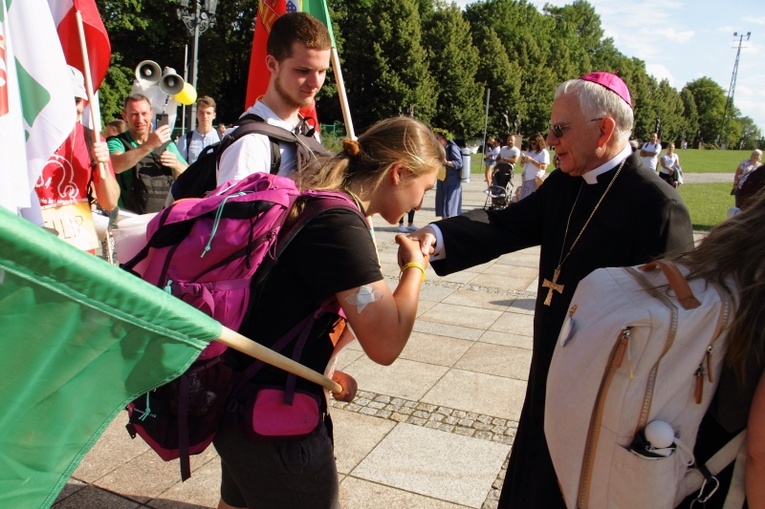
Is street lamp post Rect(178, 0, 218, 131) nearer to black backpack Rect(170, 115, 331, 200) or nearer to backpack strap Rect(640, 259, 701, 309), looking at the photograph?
black backpack Rect(170, 115, 331, 200)

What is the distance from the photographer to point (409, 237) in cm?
250

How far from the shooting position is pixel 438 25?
47750 millimetres

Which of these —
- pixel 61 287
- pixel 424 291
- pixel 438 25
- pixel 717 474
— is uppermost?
pixel 438 25

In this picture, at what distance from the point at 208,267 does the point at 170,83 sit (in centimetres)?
813

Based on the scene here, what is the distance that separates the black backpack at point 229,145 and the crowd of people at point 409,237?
0.12 ft

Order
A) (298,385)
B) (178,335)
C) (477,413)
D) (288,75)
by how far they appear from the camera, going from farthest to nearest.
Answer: (477,413), (288,75), (298,385), (178,335)

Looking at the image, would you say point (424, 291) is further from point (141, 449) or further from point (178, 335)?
point (178, 335)

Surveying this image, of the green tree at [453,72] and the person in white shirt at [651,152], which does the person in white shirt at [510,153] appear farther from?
the green tree at [453,72]

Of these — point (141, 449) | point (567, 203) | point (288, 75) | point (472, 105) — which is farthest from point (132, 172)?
point (472, 105)

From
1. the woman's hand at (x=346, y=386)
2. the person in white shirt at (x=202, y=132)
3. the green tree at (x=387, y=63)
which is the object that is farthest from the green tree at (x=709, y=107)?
the woman's hand at (x=346, y=386)

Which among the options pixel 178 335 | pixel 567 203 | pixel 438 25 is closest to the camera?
pixel 178 335

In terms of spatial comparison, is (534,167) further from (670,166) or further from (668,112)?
(668,112)

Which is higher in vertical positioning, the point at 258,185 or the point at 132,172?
the point at 258,185

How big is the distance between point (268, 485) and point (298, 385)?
0.30 metres
